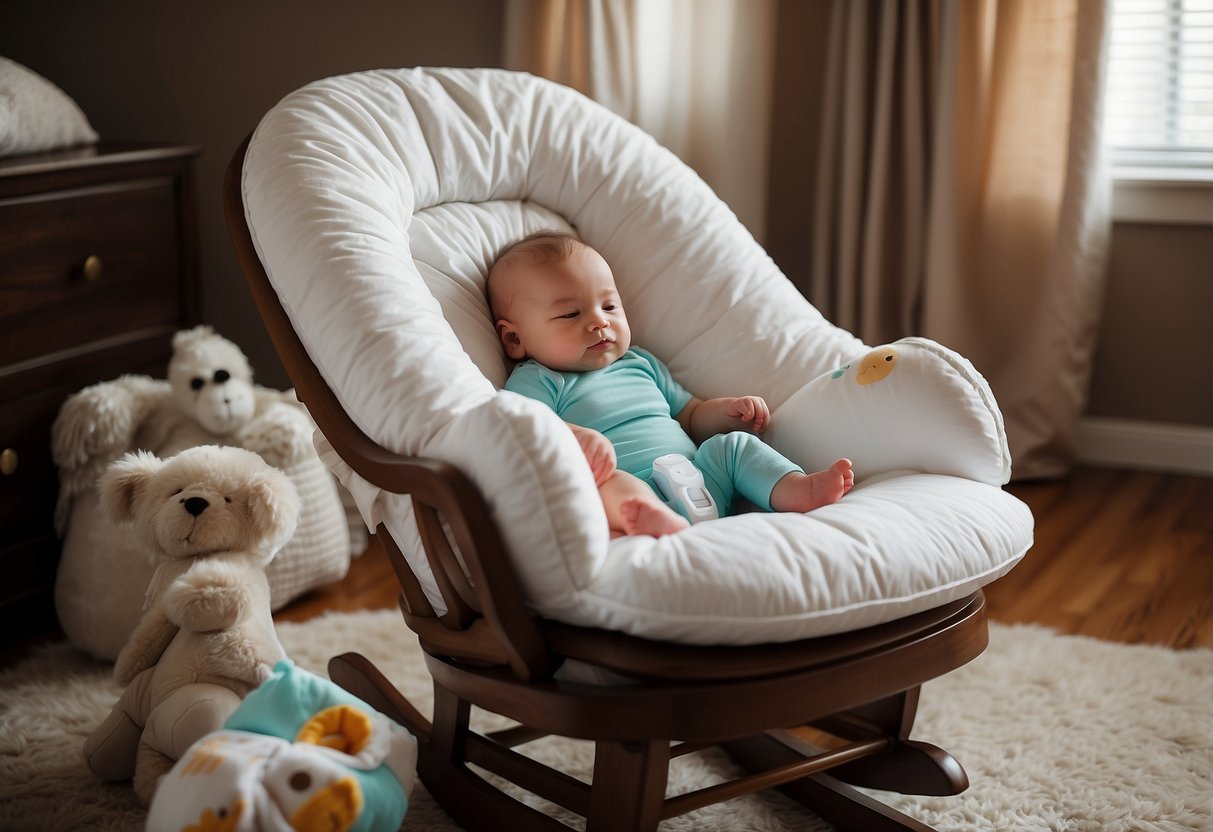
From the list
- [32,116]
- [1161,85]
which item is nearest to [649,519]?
[32,116]

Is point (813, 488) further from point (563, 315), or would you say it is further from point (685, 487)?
point (563, 315)

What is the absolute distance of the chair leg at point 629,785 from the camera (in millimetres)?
1283

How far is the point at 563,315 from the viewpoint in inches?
66.8

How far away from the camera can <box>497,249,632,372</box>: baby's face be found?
1.69 m

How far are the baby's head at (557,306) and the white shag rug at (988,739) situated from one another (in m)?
0.62

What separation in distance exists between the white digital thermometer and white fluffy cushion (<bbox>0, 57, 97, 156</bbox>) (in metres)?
1.50

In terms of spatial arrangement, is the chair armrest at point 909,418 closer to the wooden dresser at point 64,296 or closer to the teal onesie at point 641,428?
the teal onesie at point 641,428

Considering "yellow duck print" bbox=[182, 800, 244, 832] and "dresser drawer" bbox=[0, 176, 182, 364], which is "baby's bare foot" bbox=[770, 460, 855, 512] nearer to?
"yellow duck print" bbox=[182, 800, 244, 832]

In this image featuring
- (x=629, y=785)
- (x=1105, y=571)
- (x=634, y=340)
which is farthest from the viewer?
(x=1105, y=571)

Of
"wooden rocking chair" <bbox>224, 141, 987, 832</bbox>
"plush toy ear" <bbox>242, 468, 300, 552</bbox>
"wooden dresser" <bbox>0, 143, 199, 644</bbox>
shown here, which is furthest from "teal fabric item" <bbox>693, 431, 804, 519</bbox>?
"wooden dresser" <bbox>0, 143, 199, 644</bbox>

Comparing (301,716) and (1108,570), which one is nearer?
(301,716)

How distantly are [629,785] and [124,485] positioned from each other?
92 centimetres

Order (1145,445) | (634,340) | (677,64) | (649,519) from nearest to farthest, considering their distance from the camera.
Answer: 1. (649,519)
2. (634,340)
3. (677,64)
4. (1145,445)

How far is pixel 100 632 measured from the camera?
2.10 meters
